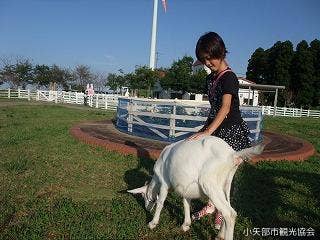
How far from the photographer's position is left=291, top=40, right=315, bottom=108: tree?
174ft

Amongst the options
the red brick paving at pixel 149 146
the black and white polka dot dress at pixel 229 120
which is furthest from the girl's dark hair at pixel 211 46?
the red brick paving at pixel 149 146

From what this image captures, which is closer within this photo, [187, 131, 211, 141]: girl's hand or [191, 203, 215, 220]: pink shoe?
[187, 131, 211, 141]: girl's hand

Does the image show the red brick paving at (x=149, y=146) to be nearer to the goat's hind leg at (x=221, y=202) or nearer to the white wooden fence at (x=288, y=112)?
the goat's hind leg at (x=221, y=202)

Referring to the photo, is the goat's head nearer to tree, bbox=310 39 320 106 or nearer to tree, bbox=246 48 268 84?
tree, bbox=310 39 320 106

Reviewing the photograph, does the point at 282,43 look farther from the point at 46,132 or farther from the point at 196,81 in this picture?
the point at 46,132

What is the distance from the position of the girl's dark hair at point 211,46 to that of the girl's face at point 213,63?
42 millimetres

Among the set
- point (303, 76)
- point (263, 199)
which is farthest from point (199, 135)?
point (303, 76)

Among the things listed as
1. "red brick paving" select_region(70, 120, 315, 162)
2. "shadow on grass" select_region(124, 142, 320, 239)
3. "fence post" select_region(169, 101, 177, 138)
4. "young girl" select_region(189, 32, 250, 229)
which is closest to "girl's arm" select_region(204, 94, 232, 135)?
"young girl" select_region(189, 32, 250, 229)

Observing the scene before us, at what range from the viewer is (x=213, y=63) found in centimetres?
417

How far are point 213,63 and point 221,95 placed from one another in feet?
1.11

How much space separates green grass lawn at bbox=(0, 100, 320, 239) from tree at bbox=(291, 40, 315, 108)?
153 feet

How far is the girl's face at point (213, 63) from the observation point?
4.12 m

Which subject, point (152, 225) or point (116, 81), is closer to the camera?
point (152, 225)

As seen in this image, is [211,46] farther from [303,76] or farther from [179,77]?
[179,77]
